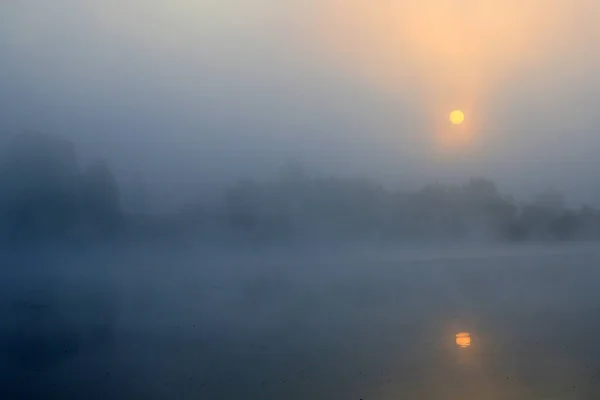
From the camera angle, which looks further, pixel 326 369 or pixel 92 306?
pixel 92 306

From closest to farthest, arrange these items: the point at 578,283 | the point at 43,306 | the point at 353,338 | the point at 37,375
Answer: the point at 37,375 → the point at 353,338 → the point at 43,306 → the point at 578,283

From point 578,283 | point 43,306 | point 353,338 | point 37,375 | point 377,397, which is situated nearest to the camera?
point 377,397

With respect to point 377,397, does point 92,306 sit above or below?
above

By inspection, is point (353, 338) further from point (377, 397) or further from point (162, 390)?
point (162, 390)

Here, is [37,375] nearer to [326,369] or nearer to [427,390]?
[326,369]

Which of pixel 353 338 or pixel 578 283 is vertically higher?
pixel 578 283

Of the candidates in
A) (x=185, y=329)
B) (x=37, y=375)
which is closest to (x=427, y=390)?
(x=185, y=329)

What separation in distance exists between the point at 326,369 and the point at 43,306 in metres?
3.01

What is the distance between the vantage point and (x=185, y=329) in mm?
5035

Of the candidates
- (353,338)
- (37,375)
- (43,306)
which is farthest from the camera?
(43,306)

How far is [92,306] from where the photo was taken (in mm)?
5312

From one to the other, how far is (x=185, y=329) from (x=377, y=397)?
2048 millimetres

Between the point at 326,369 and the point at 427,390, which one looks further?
the point at 326,369

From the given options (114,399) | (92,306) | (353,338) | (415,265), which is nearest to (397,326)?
(353,338)
